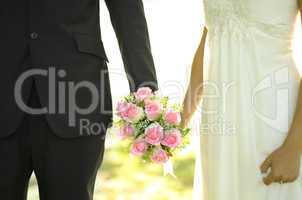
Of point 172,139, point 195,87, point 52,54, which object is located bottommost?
point 172,139

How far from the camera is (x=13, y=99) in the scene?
7.72ft

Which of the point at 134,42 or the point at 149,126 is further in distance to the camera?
the point at 134,42

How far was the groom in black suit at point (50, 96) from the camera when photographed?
2338mm

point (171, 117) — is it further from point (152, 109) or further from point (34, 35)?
point (34, 35)

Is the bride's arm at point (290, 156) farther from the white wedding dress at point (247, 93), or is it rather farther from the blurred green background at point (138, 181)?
the blurred green background at point (138, 181)

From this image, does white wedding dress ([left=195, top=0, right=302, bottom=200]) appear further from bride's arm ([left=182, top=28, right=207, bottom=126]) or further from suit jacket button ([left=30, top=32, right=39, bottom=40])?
suit jacket button ([left=30, top=32, right=39, bottom=40])

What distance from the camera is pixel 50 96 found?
2361 mm

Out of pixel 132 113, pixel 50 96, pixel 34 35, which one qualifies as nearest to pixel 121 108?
pixel 132 113

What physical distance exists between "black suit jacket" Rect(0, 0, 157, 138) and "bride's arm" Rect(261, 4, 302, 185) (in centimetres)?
61

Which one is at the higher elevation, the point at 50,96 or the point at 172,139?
the point at 50,96

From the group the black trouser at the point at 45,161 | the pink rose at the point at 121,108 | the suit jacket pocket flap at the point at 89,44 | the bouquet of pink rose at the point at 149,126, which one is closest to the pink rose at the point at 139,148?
the bouquet of pink rose at the point at 149,126

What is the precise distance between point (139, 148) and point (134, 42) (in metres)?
0.48

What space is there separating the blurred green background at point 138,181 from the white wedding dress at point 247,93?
6.85ft

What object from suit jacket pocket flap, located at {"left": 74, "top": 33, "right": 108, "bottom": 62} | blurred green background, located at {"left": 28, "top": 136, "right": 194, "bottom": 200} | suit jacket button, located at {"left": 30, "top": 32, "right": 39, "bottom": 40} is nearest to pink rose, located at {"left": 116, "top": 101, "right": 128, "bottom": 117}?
suit jacket pocket flap, located at {"left": 74, "top": 33, "right": 108, "bottom": 62}
